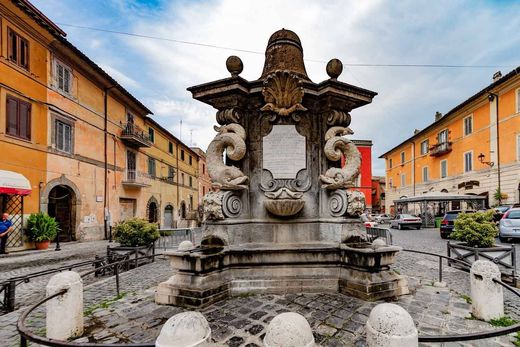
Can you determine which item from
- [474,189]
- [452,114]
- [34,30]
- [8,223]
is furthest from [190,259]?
[452,114]

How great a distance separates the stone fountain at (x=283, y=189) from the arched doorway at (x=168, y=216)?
84.7 ft

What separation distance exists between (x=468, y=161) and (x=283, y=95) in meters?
27.4

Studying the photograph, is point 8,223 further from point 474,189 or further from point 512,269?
point 474,189

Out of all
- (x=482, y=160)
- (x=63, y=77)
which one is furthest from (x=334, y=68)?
(x=482, y=160)

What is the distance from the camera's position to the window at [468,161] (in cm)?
2514

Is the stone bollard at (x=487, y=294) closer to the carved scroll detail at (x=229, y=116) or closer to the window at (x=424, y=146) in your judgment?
the carved scroll detail at (x=229, y=116)

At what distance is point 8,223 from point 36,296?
25.6ft

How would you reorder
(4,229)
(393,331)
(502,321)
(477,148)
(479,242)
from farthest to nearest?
(477,148)
(4,229)
(479,242)
(502,321)
(393,331)

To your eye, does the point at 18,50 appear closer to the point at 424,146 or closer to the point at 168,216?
the point at 168,216

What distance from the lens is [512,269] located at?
6008 mm

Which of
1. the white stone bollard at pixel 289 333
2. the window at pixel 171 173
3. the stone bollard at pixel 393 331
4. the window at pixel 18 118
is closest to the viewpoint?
the white stone bollard at pixel 289 333

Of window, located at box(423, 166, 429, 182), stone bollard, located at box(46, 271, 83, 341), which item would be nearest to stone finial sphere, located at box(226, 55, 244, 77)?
stone bollard, located at box(46, 271, 83, 341)

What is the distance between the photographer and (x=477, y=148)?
24406mm

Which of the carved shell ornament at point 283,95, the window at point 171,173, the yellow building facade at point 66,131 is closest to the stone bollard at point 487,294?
the carved shell ornament at point 283,95
